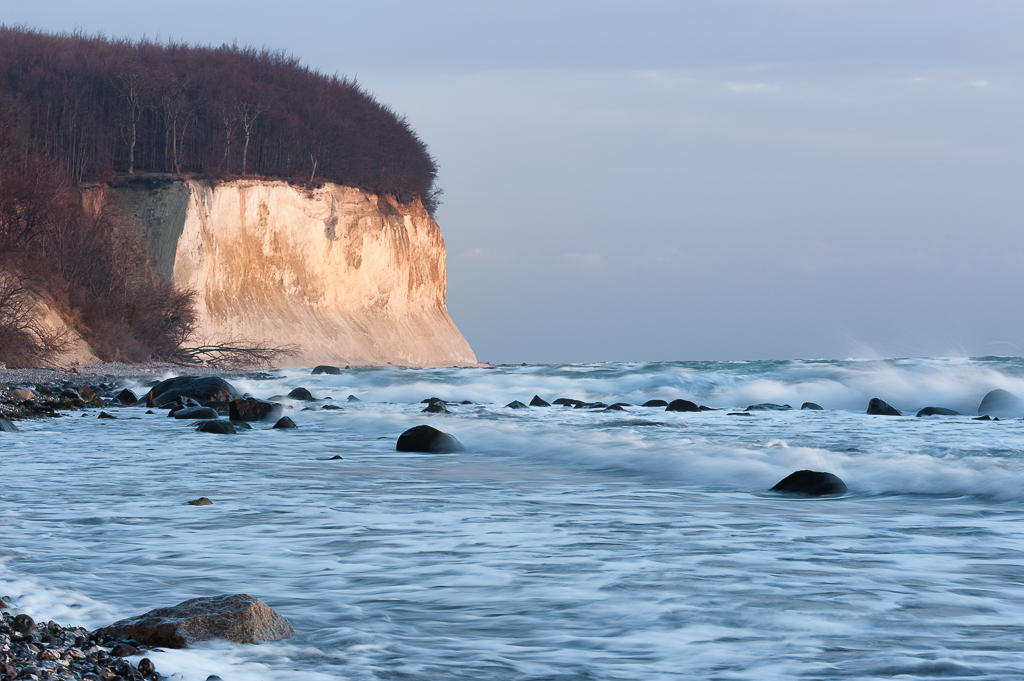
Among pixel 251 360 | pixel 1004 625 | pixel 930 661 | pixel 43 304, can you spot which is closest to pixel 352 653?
pixel 930 661

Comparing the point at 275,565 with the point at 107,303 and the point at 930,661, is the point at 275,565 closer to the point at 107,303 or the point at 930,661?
the point at 930,661

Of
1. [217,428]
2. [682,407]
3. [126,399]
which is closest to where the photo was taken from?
[217,428]

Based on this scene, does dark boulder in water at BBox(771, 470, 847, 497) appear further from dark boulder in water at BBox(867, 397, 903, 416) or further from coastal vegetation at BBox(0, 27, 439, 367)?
coastal vegetation at BBox(0, 27, 439, 367)

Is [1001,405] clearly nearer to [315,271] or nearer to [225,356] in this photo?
[225,356]

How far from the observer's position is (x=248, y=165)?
1752 inches

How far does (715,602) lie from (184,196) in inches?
1574

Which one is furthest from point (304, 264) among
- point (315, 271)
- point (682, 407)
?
point (682, 407)

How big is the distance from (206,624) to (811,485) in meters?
5.40

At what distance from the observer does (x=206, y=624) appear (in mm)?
3010

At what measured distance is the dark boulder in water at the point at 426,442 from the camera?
994 cm

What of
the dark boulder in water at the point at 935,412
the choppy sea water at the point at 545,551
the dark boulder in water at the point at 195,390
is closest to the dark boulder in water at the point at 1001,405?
the dark boulder in water at the point at 935,412

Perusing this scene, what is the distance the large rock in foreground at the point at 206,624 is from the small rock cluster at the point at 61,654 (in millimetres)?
67

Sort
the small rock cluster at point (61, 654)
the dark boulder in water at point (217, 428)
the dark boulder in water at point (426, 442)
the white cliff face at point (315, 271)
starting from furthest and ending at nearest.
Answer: the white cliff face at point (315, 271)
the dark boulder in water at point (217, 428)
the dark boulder in water at point (426, 442)
the small rock cluster at point (61, 654)

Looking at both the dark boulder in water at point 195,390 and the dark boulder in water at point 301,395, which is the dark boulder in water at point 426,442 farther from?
the dark boulder in water at point 301,395
